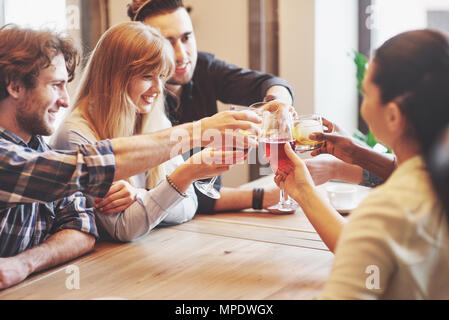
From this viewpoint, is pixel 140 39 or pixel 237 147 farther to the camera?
pixel 140 39

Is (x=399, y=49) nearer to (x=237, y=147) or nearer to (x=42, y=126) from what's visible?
(x=237, y=147)

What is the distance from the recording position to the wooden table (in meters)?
1.07

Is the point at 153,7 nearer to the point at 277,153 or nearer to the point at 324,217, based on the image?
the point at 277,153

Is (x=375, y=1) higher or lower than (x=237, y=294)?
higher

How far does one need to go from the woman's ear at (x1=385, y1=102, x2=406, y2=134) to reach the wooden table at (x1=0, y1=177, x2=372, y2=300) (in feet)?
1.36

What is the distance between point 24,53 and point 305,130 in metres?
0.77

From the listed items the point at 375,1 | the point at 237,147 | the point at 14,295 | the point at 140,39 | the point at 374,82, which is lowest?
the point at 14,295

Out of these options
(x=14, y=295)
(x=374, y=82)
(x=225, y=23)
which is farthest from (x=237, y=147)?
(x=225, y=23)

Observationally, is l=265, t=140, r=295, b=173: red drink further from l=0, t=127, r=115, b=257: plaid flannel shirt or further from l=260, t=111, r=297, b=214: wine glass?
l=0, t=127, r=115, b=257: plaid flannel shirt

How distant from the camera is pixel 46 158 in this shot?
1135 millimetres

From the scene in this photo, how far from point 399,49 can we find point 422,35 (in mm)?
42

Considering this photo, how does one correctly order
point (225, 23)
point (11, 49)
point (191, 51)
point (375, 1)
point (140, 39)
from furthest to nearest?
point (225, 23)
point (375, 1)
point (191, 51)
point (140, 39)
point (11, 49)

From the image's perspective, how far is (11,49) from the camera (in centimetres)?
126

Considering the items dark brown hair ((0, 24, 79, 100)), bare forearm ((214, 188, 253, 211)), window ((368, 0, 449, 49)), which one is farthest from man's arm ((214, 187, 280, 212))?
window ((368, 0, 449, 49))
